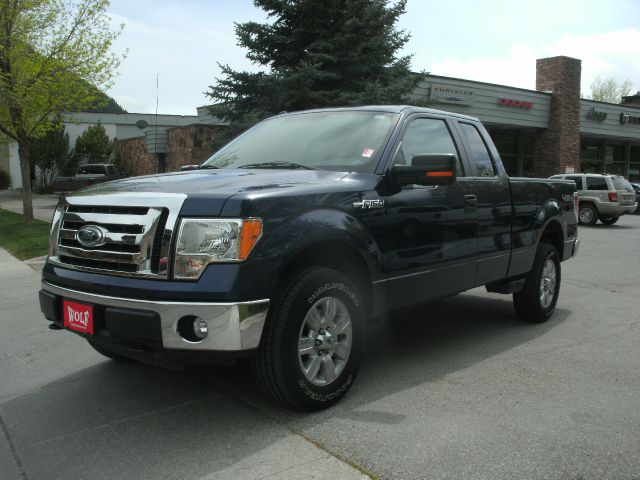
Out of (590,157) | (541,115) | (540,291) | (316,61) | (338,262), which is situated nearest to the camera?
(338,262)

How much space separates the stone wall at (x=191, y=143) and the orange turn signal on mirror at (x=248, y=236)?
16081mm

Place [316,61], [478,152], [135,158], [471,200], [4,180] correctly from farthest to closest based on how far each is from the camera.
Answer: [4,180], [135,158], [316,61], [478,152], [471,200]

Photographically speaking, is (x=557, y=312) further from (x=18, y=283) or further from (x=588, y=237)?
(x=588, y=237)

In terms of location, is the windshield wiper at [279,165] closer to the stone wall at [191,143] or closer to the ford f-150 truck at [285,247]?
the ford f-150 truck at [285,247]

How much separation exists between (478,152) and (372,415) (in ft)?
8.78

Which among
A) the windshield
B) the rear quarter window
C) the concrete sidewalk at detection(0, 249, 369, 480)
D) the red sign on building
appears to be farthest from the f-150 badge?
the red sign on building

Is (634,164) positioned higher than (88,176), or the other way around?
(634,164)

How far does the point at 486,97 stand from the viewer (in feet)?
83.0

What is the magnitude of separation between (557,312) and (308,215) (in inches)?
159

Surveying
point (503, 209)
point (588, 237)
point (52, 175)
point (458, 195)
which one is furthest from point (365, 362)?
point (52, 175)

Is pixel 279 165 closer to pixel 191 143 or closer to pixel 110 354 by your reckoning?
pixel 110 354

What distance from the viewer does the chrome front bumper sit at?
306 centimetres

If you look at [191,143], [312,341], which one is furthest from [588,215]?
[312,341]

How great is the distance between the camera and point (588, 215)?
760 inches
